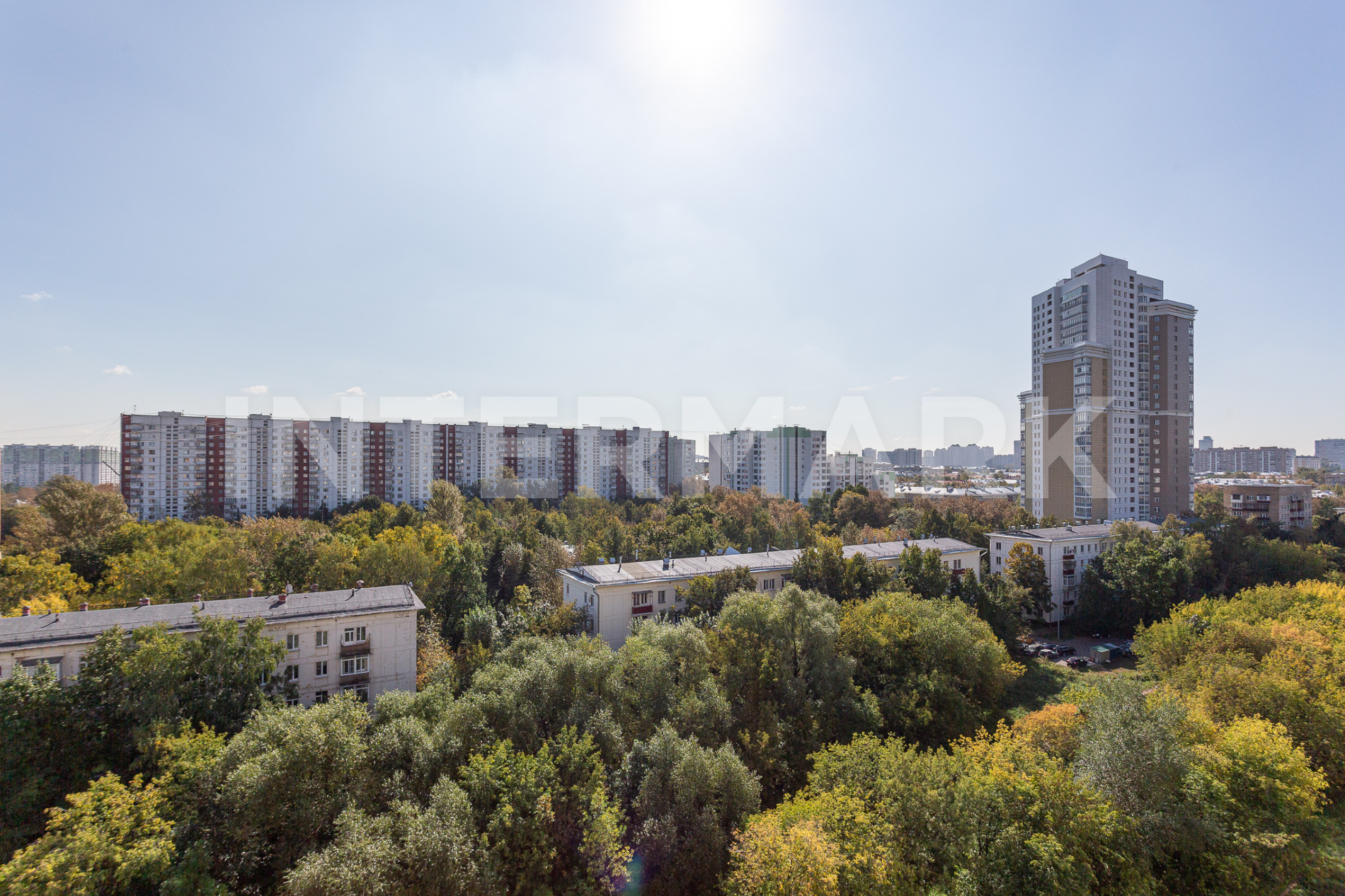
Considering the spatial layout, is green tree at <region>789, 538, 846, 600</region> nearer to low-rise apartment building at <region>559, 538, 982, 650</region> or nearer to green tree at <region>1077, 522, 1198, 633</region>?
low-rise apartment building at <region>559, 538, 982, 650</region>

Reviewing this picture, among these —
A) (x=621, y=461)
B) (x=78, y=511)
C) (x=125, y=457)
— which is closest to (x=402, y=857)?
(x=78, y=511)

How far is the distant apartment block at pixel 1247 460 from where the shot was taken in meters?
110

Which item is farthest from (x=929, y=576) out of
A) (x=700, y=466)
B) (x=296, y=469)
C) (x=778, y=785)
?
(x=700, y=466)

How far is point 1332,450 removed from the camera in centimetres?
13700

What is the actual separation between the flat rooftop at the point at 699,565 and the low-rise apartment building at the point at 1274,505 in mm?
35066

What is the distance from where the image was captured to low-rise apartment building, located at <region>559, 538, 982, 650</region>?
2377cm

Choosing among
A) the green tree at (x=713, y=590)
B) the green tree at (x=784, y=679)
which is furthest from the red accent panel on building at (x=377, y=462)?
the green tree at (x=784, y=679)

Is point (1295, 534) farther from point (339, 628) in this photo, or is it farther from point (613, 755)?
point (339, 628)

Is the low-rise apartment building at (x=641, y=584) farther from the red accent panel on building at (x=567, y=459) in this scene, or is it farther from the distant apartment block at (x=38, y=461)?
the distant apartment block at (x=38, y=461)

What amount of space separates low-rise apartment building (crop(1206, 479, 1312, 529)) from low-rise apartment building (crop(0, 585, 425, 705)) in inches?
2525

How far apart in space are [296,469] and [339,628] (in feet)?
152

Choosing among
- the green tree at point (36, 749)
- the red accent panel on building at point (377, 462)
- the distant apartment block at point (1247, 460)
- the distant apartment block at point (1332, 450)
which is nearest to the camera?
the green tree at point (36, 749)

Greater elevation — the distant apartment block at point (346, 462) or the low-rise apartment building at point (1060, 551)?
the distant apartment block at point (346, 462)

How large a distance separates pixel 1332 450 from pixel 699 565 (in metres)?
198
